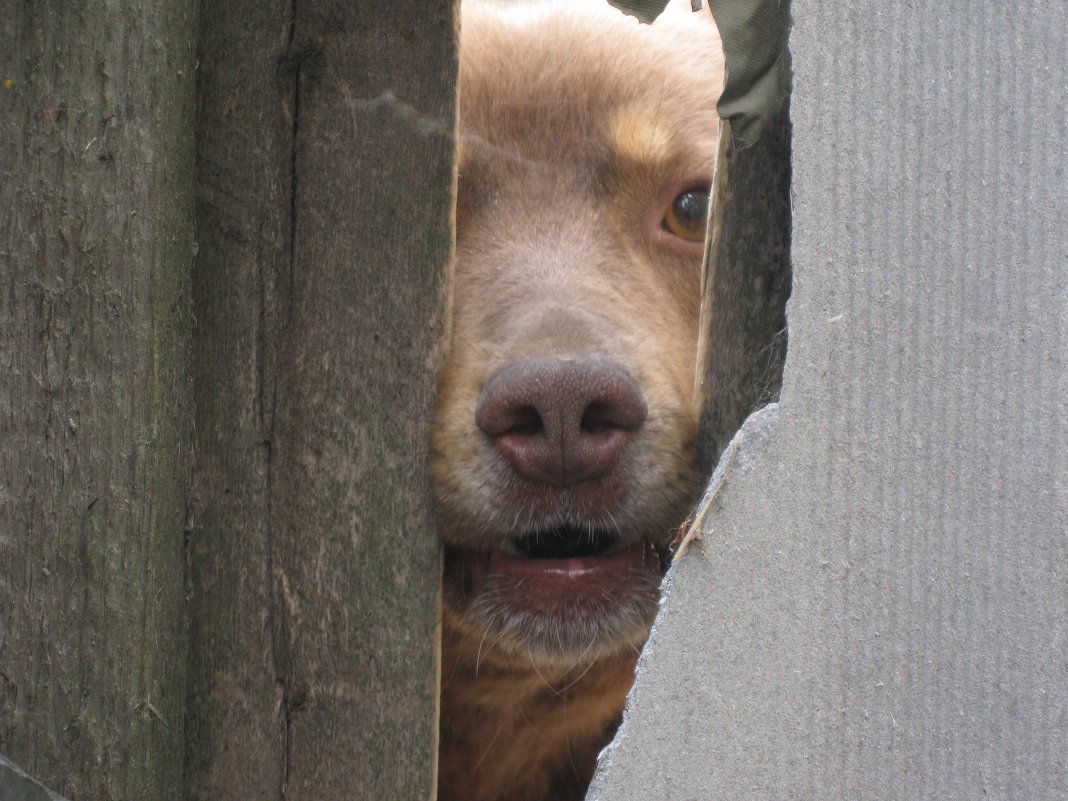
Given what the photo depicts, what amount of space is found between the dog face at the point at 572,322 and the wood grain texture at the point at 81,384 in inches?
20.5

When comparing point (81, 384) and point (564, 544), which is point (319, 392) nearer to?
point (81, 384)

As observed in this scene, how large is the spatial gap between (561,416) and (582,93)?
1148 millimetres

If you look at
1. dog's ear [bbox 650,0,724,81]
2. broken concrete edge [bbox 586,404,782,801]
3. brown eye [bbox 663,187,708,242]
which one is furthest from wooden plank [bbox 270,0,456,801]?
dog's ear [bbox 650,0,724,81]

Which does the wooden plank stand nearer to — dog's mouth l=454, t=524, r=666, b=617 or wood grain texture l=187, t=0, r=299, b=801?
wood grain texture l=187, t=0, r=299, b=801

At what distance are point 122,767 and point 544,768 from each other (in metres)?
1.59

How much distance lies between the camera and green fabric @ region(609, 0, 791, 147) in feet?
5.20

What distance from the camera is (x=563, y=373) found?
6.56 feet

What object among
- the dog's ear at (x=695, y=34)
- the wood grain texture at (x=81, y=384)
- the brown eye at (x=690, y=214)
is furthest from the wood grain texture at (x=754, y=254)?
the dog's ear at (x=695, y=34)

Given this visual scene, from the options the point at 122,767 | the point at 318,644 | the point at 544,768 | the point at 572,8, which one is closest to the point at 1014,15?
the point at 318,644

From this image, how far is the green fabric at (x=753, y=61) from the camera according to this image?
1.59 meters

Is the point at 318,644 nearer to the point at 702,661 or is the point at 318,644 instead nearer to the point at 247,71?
the point at 702,661

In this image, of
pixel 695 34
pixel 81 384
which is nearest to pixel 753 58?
pixel 81 384

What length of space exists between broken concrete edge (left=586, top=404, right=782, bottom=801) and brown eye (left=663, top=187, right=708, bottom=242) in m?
1.32

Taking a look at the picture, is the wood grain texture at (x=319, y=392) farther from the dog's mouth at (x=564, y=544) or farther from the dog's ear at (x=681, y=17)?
the dog's ear at (x=681, y=17)
